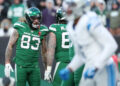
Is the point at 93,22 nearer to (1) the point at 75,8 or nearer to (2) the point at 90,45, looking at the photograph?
(2) the point at 90,45

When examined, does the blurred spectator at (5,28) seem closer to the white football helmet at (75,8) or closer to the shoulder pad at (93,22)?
the white football helmet at (75,8)

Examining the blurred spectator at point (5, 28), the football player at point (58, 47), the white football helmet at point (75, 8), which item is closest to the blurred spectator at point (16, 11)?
the blurred spectator at point (5, 28)

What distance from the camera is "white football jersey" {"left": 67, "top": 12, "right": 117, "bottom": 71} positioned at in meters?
4.94

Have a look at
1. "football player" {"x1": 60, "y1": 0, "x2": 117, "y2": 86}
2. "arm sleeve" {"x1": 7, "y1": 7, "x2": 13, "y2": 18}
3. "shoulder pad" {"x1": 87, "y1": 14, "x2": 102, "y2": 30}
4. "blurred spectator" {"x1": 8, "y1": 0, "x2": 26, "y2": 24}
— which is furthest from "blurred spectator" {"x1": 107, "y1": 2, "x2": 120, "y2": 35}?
"shoulder pad" {"x1": 87, "y1": 14, "x2": 102, "y2": 30}

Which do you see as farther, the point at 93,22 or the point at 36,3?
the point at 36,3

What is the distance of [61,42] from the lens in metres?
7.13

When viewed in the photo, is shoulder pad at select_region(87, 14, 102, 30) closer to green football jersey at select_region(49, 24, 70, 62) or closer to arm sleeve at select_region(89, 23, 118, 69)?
arm sleeve at select_region(89, 23, 118, 69)

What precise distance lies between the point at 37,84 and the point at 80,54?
1777 millimetres

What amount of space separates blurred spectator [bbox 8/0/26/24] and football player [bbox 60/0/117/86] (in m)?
6.87

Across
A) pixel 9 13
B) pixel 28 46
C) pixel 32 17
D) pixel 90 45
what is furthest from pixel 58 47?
pixel 9 13

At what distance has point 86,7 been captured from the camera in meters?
5.42

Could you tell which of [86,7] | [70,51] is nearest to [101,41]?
[86,7]

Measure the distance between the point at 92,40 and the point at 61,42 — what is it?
2.05 meters

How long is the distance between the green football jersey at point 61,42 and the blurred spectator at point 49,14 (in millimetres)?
4976
